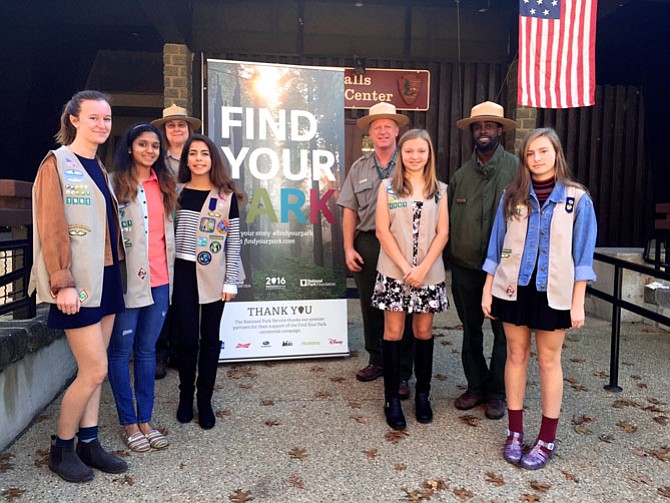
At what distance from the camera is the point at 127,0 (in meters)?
6.84

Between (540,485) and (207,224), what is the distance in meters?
2.13

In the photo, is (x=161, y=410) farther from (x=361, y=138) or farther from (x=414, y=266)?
(x=361, y=138)

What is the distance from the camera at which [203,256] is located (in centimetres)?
298

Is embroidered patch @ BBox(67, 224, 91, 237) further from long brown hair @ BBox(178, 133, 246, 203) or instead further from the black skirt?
the black skirt

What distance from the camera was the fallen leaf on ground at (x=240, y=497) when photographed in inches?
93.0

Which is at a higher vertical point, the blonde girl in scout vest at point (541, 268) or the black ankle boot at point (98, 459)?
the blonde girl in scout vest at point (541, 268)

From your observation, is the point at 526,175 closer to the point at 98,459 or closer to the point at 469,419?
the point at 469,419

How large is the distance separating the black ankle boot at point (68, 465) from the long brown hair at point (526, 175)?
93.4 inches

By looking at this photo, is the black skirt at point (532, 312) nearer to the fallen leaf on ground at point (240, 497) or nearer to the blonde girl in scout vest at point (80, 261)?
the fallen leaf on ground at point (240, 497)

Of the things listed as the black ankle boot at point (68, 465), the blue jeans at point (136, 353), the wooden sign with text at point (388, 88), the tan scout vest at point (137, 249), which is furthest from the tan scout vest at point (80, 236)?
the wooden sign with text at point (388, 88)

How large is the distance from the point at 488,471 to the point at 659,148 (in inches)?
239

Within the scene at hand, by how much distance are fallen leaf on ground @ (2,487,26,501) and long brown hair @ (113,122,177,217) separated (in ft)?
4.55

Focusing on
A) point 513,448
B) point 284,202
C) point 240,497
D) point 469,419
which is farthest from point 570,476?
point 284,202

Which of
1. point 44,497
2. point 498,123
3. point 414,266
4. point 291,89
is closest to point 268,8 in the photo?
point 291,89
